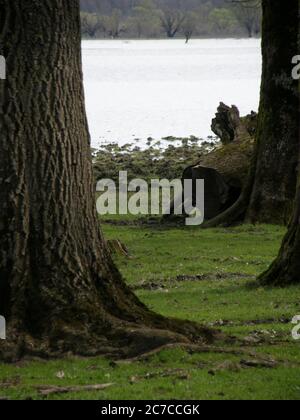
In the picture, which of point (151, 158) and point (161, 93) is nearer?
point (151, 158)

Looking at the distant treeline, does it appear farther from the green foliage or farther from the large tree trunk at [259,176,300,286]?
the large tree trunk at [259,176,300,286]

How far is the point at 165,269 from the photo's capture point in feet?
45.5

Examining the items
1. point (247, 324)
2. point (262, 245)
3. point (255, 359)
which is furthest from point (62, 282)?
point (262, 245)

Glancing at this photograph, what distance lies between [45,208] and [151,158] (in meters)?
19.7

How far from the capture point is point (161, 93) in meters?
62.7

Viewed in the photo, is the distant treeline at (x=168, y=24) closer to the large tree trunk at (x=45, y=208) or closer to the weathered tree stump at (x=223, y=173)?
the weathered tree stump at (x=223, y=173)

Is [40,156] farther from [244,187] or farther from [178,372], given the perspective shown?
[244,187]

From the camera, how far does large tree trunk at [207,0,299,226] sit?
16.7 metres

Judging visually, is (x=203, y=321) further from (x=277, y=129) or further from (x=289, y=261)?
(x=277, y=129)

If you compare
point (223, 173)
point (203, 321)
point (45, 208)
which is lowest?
point (203, 321)

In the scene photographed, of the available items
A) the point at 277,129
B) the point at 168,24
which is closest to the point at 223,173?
the point at 277,129

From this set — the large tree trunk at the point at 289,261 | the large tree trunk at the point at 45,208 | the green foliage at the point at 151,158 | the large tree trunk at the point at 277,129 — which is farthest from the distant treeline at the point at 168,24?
the large tree trunk at the point at 45,208

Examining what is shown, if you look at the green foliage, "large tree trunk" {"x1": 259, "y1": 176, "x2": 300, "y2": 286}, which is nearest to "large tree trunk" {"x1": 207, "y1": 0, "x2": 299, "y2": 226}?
the green foliage

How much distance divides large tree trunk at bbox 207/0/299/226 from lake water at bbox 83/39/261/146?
17.8 meters
